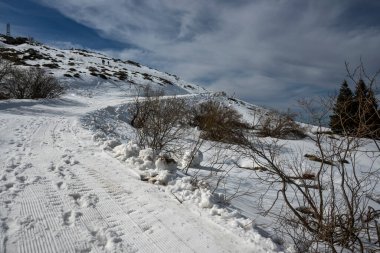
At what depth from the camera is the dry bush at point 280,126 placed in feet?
57.9

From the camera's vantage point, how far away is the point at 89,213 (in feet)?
12.9

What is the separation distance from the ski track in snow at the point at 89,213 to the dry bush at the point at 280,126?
12.9 m

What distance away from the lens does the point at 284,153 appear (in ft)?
49.4

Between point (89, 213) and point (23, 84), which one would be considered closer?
point (89, 213)

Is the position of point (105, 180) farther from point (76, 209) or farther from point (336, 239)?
point (336, 239)

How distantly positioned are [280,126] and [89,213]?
51.9ft

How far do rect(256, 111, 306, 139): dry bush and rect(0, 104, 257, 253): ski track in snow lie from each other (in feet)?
42.2

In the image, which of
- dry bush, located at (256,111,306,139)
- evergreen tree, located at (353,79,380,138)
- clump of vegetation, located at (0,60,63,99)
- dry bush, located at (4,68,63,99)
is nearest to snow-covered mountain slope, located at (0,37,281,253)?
evergreen tree, located at (353,79,380,138)

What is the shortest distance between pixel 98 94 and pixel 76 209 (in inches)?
1172

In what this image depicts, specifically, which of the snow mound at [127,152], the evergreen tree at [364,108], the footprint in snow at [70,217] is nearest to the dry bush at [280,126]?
the snow mound at [127,152]

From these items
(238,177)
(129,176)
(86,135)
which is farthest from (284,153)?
(129,176)

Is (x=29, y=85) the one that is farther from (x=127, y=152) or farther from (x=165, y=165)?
(x=165, y=165)

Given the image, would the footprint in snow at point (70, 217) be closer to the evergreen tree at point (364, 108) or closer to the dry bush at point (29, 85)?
the evergreen tree at point (364, 108)

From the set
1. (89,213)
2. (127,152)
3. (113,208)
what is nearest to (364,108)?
(113,208)
